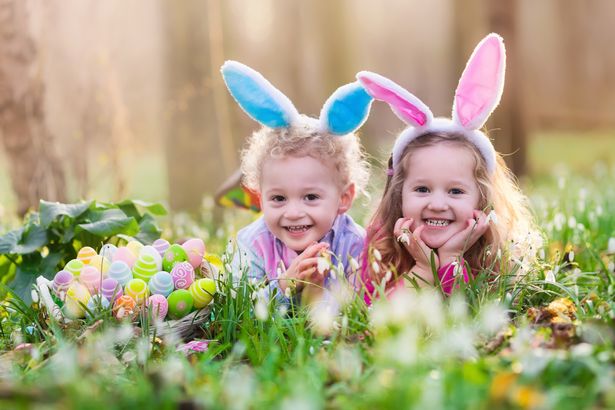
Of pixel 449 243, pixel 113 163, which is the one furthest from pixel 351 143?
pixel 113 163

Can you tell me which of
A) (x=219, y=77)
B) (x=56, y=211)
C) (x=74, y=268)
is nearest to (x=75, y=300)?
(x=74, y=268)

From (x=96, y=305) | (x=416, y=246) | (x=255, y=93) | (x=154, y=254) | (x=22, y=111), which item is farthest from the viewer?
(x=22, y=111)

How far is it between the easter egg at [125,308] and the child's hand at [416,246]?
1101 millimetres

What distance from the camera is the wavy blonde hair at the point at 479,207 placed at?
3.37 meters

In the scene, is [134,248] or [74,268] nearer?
[74,268]

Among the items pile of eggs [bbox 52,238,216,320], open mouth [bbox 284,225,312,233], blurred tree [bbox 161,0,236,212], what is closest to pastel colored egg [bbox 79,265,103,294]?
pile of eggs [bbox 52,238,216,320]

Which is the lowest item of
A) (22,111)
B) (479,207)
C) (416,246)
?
(416,246)

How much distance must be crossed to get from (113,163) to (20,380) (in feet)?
16.5

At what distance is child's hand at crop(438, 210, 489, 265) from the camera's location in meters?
3.25

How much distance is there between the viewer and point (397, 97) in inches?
129

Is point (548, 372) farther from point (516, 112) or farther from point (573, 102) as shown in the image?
point (573, 102)

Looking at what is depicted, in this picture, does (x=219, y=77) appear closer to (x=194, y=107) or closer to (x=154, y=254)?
(x=194, y=107)

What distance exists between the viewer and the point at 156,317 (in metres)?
3.10

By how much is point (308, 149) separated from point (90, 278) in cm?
108
